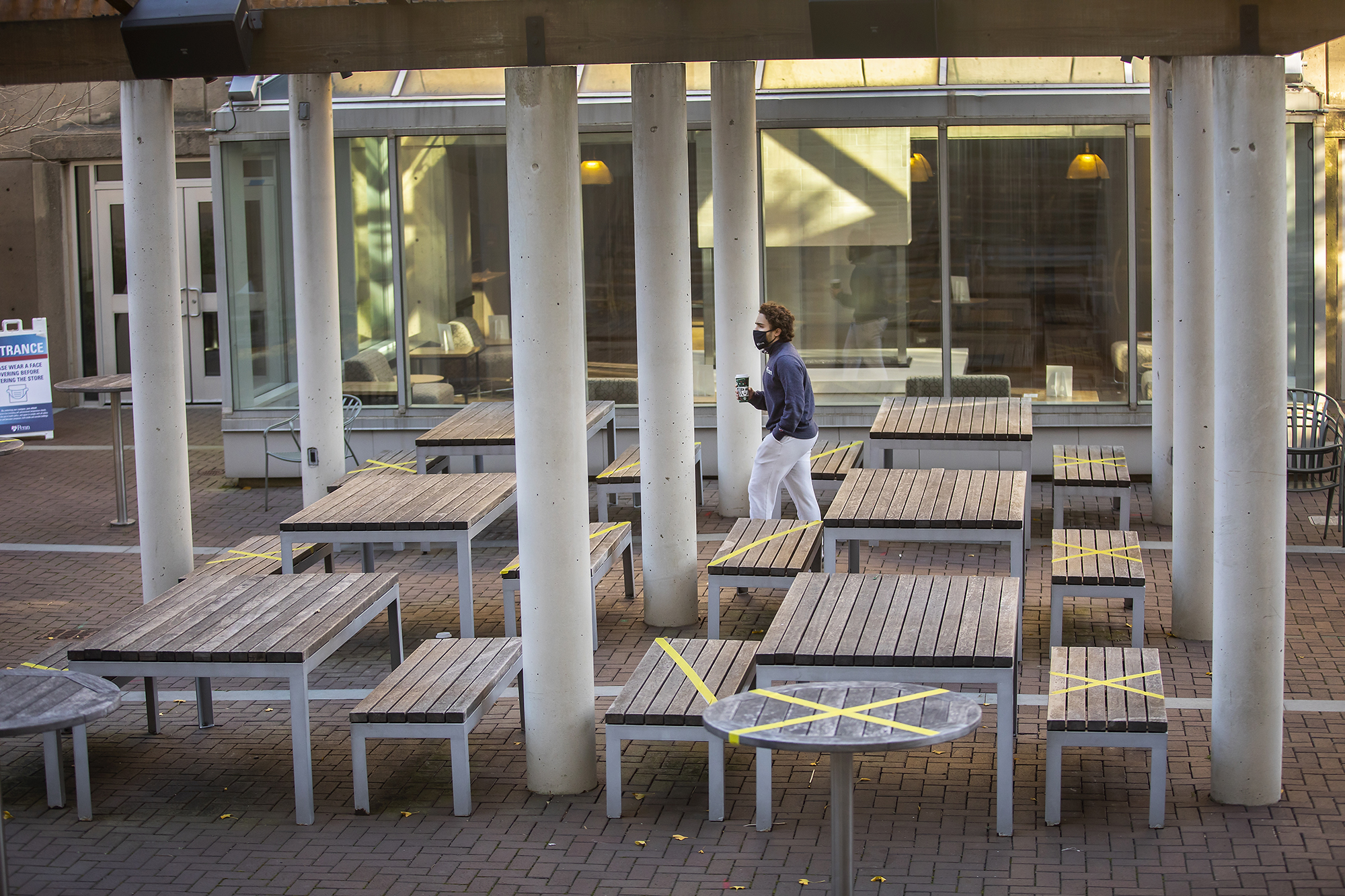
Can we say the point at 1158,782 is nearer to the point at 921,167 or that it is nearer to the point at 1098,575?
the point at 1098,575

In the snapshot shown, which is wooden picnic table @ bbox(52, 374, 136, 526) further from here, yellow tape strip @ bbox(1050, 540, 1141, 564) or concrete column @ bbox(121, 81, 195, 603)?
yellow tape strip @ bbox(1050, 540, 1141, 564)

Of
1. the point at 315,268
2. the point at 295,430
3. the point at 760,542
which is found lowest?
the point at 760,542

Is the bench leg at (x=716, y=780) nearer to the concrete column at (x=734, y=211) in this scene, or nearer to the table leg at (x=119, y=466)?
the concrete column at (x=734, y=211)

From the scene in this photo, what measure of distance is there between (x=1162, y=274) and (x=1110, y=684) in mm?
5480

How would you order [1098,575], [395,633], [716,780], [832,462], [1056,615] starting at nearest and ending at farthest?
[716,780], [395,633], [1098,575], [1056,615], [832,462]

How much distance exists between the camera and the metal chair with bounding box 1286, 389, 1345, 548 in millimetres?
12102

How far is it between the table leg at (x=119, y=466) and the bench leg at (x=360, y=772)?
6644 mm

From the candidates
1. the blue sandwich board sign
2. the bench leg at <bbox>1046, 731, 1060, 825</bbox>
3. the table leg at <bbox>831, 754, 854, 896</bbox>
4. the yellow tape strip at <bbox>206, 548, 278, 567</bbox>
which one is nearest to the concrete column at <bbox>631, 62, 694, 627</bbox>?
the yellow tape strip at <bbox>206, 548, 278, 567</bbox>

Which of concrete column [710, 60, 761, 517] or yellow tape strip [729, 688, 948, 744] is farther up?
concrete column [710, 60, 761, 517]

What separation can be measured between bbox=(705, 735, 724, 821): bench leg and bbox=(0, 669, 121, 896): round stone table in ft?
8.40

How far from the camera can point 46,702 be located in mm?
5625

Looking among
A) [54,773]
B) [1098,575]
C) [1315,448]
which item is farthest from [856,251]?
[54,773]

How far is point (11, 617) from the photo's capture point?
1063 centimetres

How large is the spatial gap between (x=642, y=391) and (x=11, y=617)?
4.63 metres
